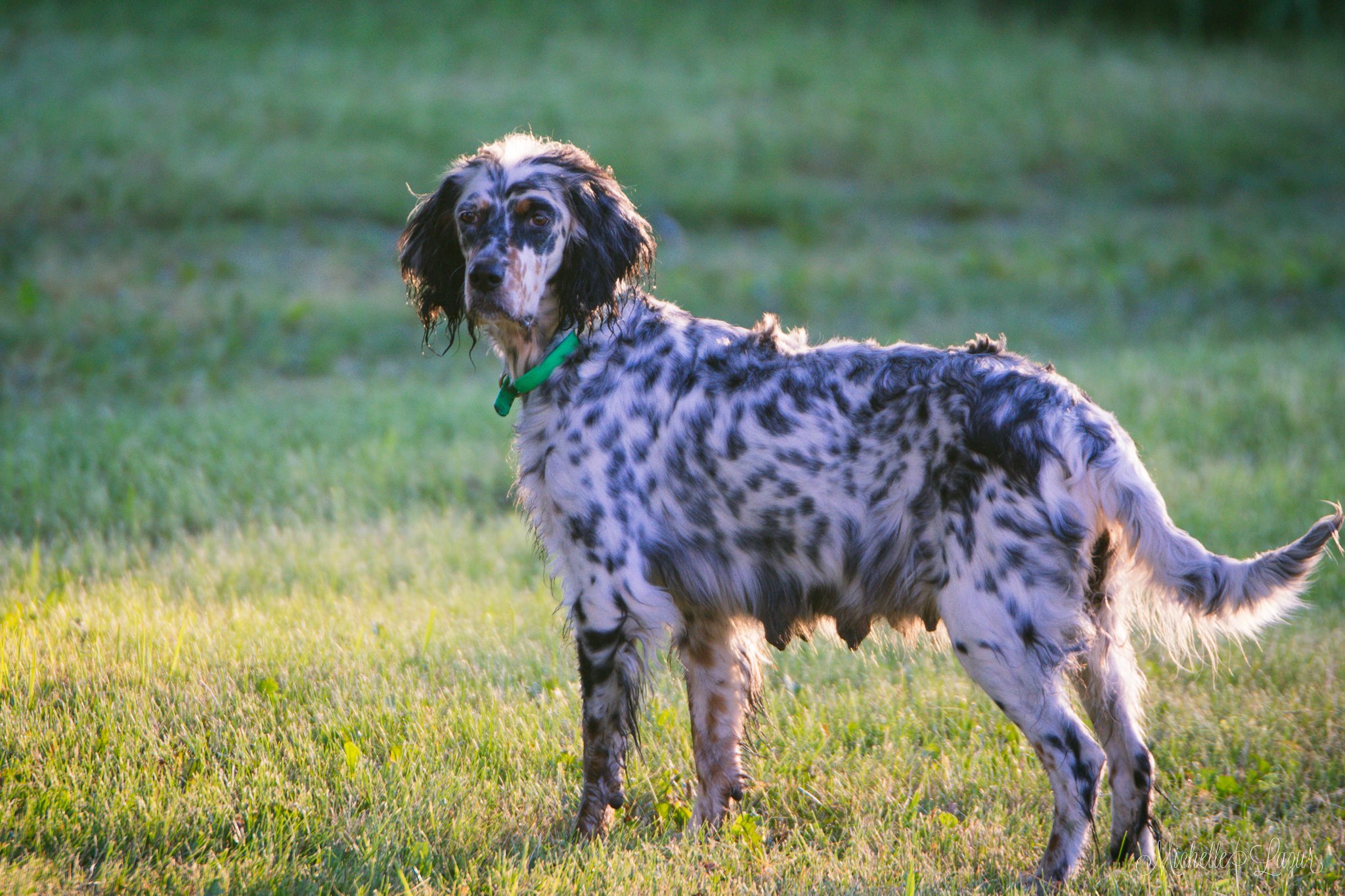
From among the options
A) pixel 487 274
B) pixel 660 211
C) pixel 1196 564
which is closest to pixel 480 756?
pixel 487 274

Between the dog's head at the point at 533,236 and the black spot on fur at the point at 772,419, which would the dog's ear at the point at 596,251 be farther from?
the black spot on fur at the point at 772,419

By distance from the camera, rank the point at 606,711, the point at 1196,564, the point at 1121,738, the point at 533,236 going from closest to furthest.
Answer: the point at 1196,564, the point at 1121,738, the point at 606,711, the point at 533,236

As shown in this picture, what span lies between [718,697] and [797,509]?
805mm

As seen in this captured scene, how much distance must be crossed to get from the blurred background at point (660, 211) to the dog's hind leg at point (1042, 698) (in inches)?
123

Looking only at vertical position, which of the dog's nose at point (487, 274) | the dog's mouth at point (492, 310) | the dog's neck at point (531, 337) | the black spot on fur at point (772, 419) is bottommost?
the black spot on fur at point (772, 419)

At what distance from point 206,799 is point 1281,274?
488 inches

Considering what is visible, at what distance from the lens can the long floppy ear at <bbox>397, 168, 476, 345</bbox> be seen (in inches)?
165

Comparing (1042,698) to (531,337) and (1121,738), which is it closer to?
(1121,738)

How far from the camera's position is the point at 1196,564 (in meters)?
3.34

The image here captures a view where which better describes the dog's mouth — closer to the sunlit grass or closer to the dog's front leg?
the dog's front leg

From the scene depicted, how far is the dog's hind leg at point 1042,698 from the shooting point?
339 cm

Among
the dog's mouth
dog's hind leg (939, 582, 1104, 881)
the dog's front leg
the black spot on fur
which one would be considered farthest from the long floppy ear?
dog's hind leg (939, 582, 1104, 881)

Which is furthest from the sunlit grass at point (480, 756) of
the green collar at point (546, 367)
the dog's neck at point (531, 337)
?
the dog's neck at point (531, 337)

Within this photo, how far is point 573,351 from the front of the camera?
389 cm
